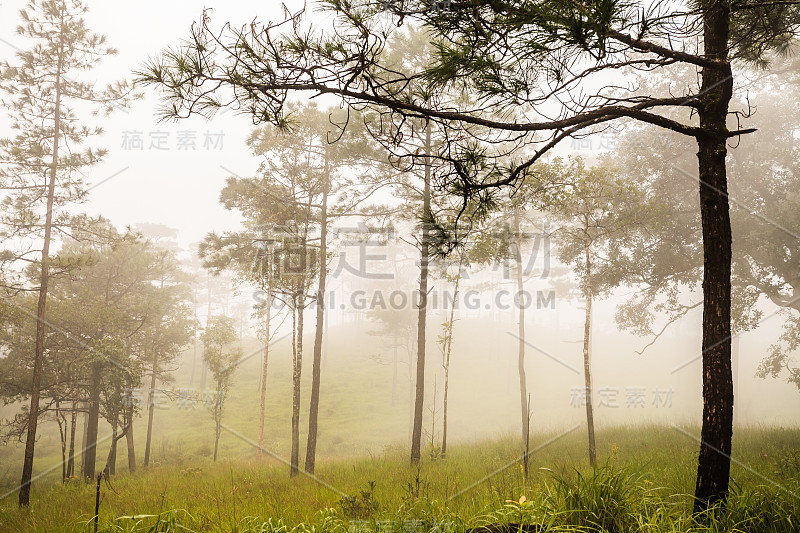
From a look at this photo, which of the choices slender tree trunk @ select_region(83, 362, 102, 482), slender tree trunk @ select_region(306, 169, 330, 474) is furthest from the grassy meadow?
slender tree trunk @ select_region(83, 362, 102, 482)

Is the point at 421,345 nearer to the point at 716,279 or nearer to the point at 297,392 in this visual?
the point at 297,392

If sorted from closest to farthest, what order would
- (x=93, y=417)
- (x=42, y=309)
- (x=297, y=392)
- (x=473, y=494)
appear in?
(x=473, y=494) < (x=42, y=309) < (x=297, y=392) < (x=93, y=417)

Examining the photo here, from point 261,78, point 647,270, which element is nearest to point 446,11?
point 261,78

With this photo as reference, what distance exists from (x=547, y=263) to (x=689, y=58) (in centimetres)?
2520

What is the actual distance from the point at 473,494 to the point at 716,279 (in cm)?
570

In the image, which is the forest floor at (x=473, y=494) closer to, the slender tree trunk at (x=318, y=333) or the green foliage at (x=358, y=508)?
the green foliage at (x=358, y=508)

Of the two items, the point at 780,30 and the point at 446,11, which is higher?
the point at 780,30

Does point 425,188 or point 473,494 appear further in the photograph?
point 425,188

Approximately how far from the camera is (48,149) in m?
11.9

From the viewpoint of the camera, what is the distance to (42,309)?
11.3 metres

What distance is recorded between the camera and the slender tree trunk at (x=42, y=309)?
431 inches

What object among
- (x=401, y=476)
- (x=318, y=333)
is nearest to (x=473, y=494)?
(x=401, y=476)

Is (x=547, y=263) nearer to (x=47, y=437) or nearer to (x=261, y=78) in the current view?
(x=261, y=78)

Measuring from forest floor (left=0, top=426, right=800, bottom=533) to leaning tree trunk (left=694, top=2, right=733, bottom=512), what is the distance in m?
0.30
